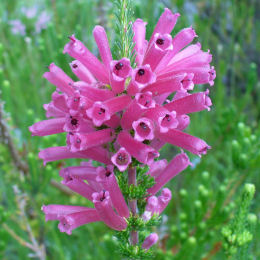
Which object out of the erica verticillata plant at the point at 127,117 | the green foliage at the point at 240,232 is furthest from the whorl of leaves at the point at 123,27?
the green foliage at the point at 240,232

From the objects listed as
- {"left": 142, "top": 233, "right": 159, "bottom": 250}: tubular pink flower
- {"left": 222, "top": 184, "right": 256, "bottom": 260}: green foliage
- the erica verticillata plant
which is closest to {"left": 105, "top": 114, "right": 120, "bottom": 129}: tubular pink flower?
the erica verticillata plant

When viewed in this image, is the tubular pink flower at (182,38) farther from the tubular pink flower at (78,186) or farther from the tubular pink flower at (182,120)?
the tubular pink flower at (78,186)

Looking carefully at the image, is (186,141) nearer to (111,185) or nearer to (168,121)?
(168,121)

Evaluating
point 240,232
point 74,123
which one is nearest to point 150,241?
point 240,232

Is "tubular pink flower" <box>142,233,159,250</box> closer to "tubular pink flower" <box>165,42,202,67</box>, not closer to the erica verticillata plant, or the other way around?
the erica verticillata plant

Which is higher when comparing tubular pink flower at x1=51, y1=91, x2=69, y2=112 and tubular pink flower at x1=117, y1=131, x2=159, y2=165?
tubular pink flower at x1=51, y1=91, x2=69, y2=112

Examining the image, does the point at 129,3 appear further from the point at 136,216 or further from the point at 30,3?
the point at 30,3
